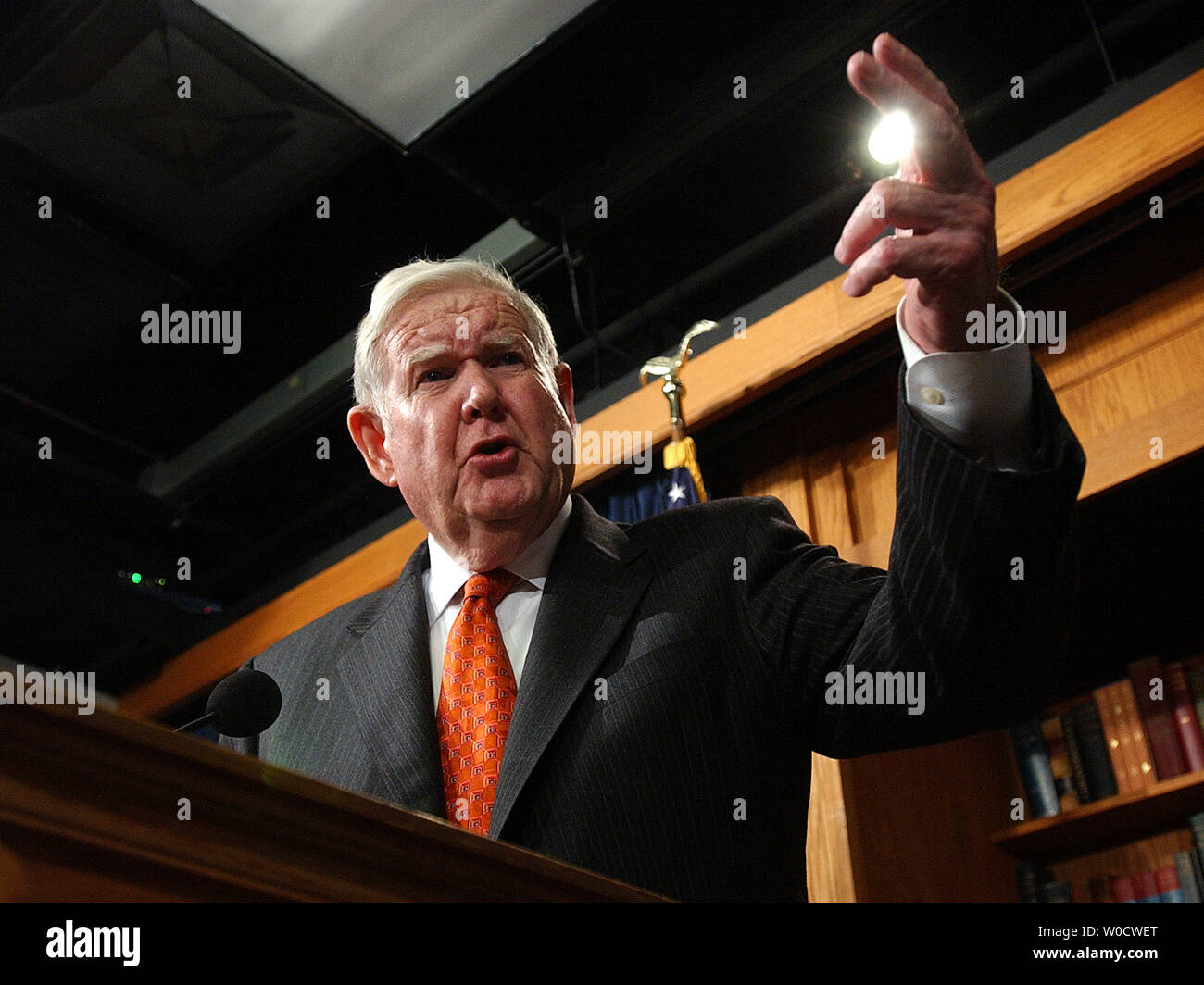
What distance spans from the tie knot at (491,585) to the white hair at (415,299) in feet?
1.24

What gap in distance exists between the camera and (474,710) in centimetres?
154

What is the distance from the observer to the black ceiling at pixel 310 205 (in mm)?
3330

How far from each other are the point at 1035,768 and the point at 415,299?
6.19 ft

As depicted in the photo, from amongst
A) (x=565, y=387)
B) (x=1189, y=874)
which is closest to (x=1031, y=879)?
(x=1189, y=874)

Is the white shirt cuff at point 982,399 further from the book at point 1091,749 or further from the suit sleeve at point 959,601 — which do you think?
the book at point 1091,749

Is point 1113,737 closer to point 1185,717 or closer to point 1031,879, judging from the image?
point 1185,717

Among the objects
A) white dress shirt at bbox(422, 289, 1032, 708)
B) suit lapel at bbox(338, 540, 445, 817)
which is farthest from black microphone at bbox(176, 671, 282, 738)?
white dress shirt at bbox(422, 289, 1032, 708)

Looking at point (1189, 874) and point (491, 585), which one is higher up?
point (491, 585)

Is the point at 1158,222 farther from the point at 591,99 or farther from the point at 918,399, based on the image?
the point at 918,399

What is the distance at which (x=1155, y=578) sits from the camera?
286 cm

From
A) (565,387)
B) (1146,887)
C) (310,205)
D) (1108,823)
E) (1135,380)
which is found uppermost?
(310,205)

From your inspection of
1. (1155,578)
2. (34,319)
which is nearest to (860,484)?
(1155,578)

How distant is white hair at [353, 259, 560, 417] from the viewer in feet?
6.61
